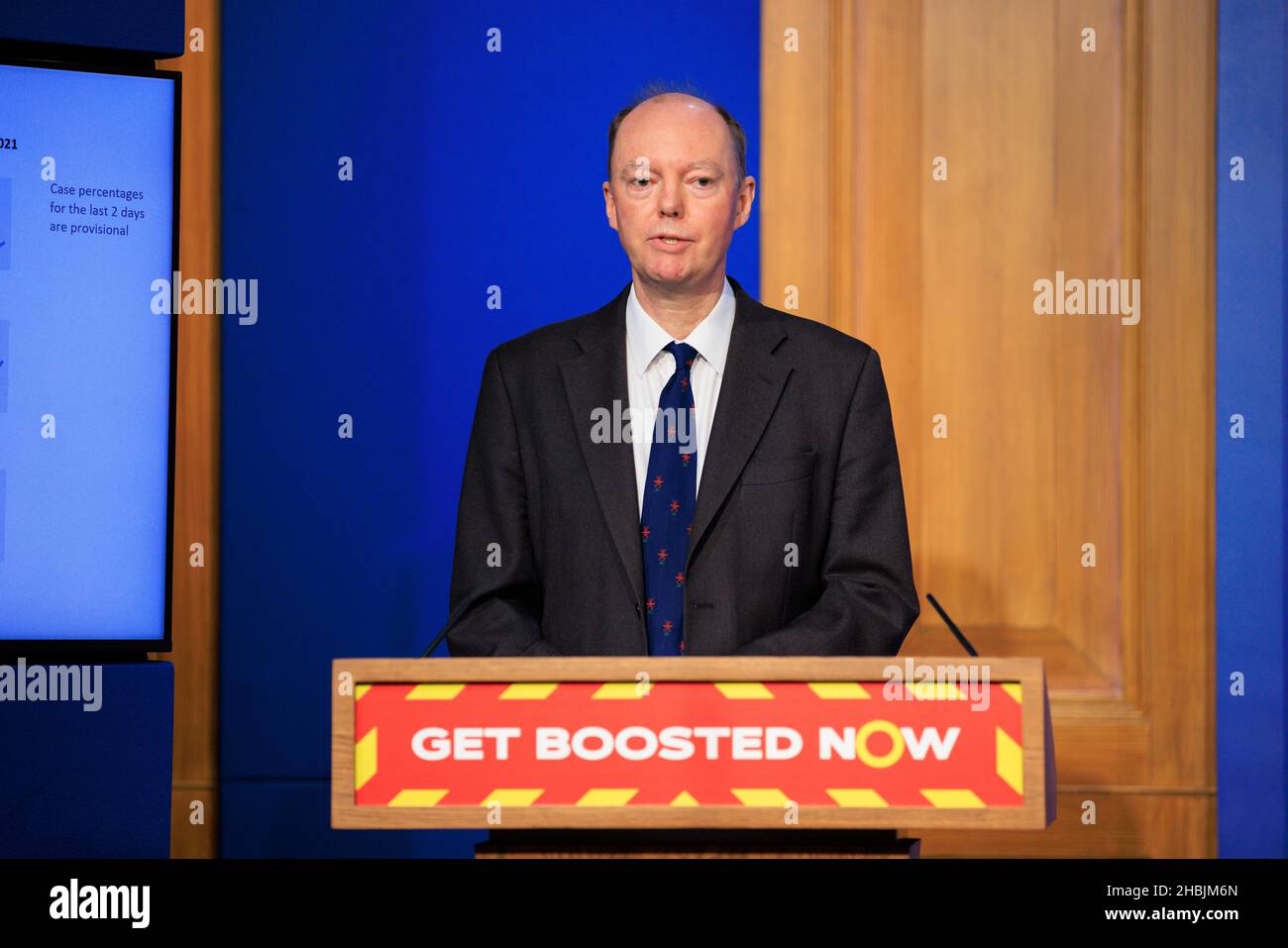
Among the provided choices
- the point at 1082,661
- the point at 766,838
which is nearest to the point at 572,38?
the point at 1082,661

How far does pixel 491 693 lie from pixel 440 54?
189cm

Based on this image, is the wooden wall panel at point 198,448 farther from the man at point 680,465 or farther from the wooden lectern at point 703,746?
the wooden lectern at point 703,746

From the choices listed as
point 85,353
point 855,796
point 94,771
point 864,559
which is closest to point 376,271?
point 85,353

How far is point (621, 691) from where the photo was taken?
4.50 ft

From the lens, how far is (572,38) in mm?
2865

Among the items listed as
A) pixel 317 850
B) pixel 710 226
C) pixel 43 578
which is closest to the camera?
pixel 710 226

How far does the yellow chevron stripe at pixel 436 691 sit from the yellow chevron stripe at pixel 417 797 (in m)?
0.10

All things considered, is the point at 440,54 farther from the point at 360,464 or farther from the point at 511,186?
the point at 360,464

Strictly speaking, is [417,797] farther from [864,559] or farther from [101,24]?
[101,24]

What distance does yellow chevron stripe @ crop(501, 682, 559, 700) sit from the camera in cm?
138

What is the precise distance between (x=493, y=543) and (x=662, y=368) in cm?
38

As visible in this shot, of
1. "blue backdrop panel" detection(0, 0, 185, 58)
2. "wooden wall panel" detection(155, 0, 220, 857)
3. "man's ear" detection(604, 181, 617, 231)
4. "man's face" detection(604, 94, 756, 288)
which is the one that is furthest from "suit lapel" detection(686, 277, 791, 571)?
"wooden wall panel" detection(155, 0, 220, 857)

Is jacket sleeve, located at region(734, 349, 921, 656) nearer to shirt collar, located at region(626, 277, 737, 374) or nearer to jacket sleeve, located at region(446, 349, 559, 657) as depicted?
shirt collar, located at region(626, 277, 737, 374)
